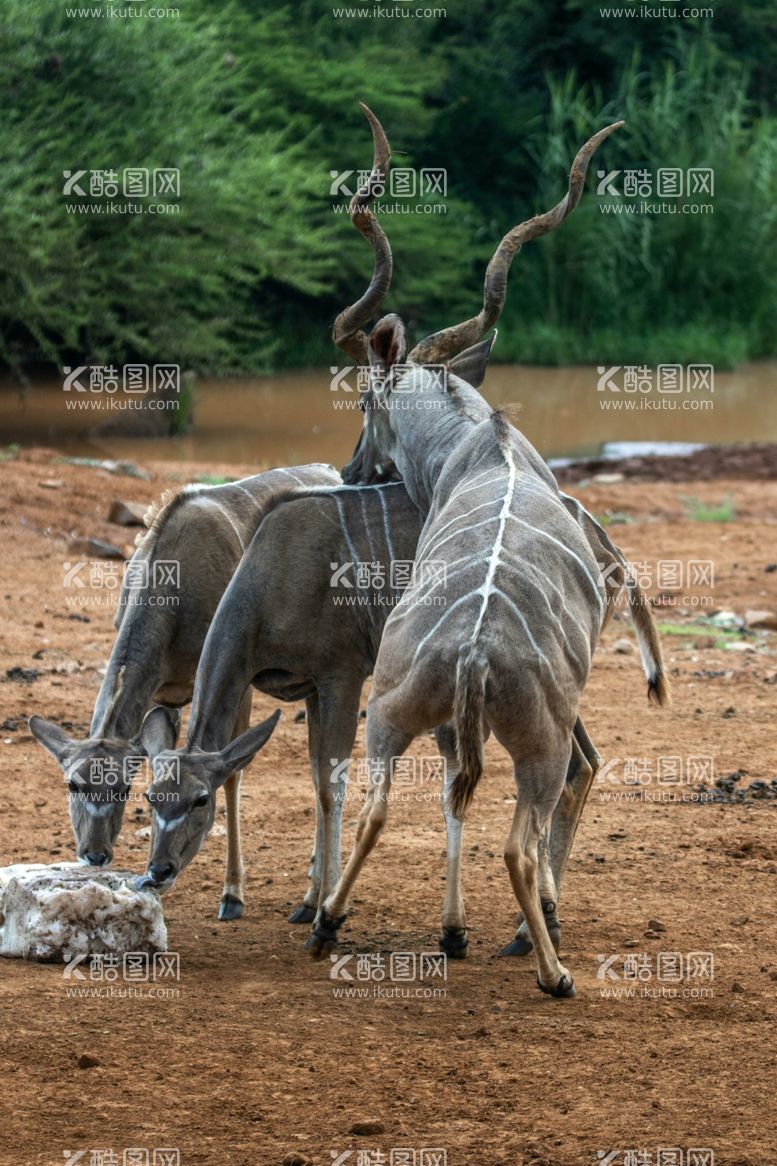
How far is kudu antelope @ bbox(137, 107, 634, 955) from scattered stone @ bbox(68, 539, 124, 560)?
520 centimetres

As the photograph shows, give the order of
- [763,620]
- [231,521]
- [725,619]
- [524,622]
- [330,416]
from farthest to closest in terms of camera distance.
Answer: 1. [330,416]
2. [725,619]
3. [763,620]
4. [231,521]
5. [524,622]

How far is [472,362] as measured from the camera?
6.15 m

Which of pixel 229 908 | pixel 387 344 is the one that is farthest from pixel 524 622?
pixel 387 344

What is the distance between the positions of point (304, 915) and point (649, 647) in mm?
1481

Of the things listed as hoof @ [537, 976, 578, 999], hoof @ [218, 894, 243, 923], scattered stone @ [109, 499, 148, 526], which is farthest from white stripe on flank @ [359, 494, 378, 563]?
scattered stone @ [109, 499, 148, 526]

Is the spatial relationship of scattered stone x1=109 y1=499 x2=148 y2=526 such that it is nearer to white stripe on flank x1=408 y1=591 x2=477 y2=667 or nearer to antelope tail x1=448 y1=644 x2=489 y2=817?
white stripe on flank x1=408 y1=591 x2=477 y2=667

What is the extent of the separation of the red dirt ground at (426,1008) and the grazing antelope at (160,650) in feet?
1.39

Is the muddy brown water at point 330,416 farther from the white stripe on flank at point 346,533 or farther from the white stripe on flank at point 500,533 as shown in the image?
the white stripe on flank at point 500,533

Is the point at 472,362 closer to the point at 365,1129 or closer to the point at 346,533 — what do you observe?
the point at 346,533

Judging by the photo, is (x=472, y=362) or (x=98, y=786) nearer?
(x=98, y=786)

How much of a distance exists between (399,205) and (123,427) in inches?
307

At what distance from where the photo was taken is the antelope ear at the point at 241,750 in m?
4.93

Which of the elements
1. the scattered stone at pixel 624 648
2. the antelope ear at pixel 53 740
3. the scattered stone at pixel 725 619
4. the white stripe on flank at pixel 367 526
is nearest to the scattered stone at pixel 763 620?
the scattered stone at pixel 725 619

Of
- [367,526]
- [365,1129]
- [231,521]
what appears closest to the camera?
[365,1129]
